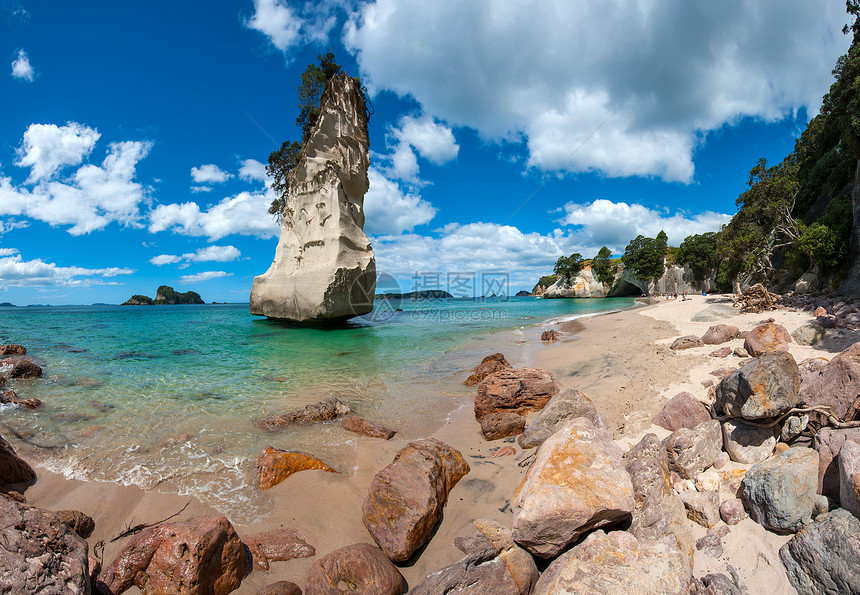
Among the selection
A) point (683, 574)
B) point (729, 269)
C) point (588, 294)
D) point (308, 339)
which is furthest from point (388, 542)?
point (588, 294)

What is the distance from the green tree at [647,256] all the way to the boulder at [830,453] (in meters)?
68.6

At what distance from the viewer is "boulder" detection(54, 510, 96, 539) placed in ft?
11.2

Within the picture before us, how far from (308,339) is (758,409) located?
17876mm

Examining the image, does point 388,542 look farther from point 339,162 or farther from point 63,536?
point 339,162

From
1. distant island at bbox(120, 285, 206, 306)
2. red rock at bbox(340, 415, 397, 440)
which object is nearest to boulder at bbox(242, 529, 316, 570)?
red rock at bbox(340, 415, 397, 440)

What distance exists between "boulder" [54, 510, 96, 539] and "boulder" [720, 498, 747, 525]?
617 centimetres

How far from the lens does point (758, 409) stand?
332 centimetres

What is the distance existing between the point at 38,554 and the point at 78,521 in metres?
1.71

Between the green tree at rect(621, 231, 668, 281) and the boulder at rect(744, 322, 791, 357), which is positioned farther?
the green tree at rect(621, 231, 668, 281)

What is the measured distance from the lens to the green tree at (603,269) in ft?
247

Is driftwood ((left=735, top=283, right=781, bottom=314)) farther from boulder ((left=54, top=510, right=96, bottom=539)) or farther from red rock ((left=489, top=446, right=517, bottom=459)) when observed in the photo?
boulder ((left=54, top=510, right=96, bottom=539))

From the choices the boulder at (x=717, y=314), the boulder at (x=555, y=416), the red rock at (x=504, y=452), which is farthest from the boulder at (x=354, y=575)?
the boulder at (x=717, y=314)

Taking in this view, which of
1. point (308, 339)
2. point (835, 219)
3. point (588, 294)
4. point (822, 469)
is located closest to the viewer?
point (822, 469)

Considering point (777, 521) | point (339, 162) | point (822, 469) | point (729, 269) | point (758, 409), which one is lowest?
point (777, 521)
